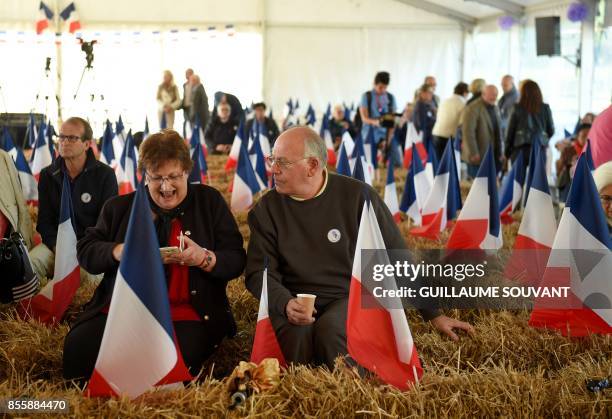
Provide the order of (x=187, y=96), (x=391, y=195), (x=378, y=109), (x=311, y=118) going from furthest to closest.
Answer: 1. (x=311, y=118)
2. (x=187, y=96)
3. (x=378, y=109)
4. (x=391, y=195)

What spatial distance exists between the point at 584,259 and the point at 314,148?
127 centimetres

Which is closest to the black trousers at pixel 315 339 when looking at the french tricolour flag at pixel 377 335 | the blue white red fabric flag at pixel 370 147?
the french tricolour flag at pixel 377 335

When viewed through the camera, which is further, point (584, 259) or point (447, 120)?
point (447, 120)

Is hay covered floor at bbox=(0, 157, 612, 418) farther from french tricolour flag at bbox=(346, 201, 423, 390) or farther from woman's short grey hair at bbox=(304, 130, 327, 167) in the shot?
woman's short grey hair at bbox=(304, 130, 327, 167)

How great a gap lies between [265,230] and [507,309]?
4.59 ft

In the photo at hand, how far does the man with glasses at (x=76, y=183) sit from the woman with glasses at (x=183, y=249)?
1274mm

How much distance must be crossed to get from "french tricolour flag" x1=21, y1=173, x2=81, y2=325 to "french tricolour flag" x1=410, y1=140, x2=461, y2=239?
265 centimetres

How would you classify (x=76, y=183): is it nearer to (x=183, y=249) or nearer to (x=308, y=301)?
(x=183, y=249)

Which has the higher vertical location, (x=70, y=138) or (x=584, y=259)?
(x=70, y=138)

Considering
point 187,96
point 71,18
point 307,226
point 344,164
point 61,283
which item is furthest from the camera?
Result: point 71,18

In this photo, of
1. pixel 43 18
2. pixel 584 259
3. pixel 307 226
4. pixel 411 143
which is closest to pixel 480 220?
pixel 584 259

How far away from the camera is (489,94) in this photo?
849 cm

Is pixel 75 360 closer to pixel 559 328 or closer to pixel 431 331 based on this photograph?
pixel 431 331

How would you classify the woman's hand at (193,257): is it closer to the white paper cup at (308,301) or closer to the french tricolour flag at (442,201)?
the white paper cup at (308,301)
